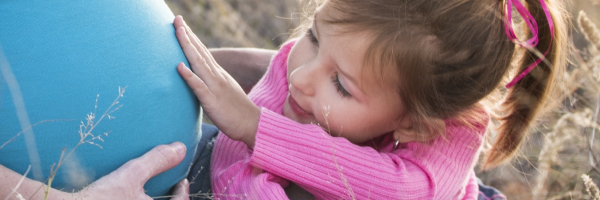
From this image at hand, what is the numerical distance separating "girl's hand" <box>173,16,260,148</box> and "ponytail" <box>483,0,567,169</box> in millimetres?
985

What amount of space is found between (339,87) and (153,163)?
67 centimetres

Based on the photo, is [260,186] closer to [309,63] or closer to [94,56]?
[309,63]

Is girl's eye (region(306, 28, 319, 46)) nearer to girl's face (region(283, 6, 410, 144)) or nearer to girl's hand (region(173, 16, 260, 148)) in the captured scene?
girl's face (region(283, 6, 410, 144))

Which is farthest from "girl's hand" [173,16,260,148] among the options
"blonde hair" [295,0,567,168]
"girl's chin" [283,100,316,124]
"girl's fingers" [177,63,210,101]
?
"blonde hair" [295,0,567,168]

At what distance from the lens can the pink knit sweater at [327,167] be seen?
1838 millimetres

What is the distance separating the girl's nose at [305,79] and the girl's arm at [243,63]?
90cm

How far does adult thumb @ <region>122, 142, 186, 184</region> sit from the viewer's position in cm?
151

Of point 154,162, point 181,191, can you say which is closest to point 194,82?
point 154,162

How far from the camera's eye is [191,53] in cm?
169

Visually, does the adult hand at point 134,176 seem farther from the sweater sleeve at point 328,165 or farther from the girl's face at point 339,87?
the girl's face at point 339,87

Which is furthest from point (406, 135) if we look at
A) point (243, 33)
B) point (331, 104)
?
point (243, 33)

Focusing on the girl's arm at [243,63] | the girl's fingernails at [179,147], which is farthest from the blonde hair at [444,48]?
the girl's arm at [243,63]

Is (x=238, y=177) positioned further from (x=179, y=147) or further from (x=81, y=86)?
(x=81, y=86)

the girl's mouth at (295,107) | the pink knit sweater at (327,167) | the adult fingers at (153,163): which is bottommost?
the pink knit sweater at (327,167)
